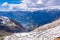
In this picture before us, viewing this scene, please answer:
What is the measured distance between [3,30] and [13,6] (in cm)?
91

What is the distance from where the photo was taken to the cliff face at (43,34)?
564 centimetres

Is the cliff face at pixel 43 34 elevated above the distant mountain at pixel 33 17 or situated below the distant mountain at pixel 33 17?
below

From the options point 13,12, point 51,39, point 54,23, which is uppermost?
point 13,12

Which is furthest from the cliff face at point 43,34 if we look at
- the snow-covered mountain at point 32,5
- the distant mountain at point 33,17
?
the snow-covered mountain at point 32,5

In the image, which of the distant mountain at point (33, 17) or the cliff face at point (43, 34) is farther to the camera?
the distant mountain at point (33, 17)

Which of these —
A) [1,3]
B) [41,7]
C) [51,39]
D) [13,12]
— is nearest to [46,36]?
[51,39]

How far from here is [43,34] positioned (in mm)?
5695

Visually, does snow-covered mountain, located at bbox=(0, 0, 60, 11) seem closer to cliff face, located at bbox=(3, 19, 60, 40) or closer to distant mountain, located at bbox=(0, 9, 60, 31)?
distant mountain, located at bbox=(0, 9, 60, 31)

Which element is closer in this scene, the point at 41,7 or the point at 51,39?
the point at 51,39

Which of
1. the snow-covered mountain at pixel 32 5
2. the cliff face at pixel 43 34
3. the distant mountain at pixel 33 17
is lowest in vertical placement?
the cliff face at pixel 43 34

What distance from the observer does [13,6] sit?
19.5 ft

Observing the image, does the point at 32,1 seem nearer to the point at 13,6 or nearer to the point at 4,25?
the point at 13,6

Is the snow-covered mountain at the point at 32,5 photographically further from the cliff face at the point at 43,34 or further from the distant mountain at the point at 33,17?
the cliff face at the point at 43,34

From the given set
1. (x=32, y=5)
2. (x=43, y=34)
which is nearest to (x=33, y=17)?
(x=32, y=5)
